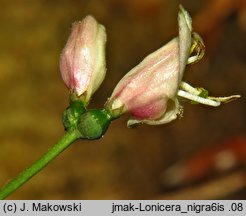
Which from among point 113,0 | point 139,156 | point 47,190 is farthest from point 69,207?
point 113,0

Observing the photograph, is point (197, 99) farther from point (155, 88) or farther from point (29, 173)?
point (29, 173)

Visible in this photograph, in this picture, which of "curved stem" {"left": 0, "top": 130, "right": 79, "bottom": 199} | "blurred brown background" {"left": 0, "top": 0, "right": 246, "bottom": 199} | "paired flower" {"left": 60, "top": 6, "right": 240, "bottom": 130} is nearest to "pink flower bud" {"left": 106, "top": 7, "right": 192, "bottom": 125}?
"paired flower" {"left": 60, "top": 6, "right": 240, "bottom": 130}

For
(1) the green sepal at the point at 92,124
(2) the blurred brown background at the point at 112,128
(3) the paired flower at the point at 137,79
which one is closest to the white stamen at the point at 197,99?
(3) the paired flower at the point at 137,79

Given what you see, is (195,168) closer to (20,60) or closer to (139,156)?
(139,156)

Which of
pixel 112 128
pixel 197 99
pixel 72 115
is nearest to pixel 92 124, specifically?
pixel 72 115

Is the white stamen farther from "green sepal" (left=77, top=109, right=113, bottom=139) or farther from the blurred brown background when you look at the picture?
the blurred brown background

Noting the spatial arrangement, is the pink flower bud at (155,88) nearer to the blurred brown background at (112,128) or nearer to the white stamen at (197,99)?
the white stamen at (197,99)
